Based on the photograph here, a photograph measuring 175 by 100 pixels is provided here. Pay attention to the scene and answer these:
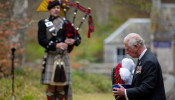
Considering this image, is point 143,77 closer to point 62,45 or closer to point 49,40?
point 62,45

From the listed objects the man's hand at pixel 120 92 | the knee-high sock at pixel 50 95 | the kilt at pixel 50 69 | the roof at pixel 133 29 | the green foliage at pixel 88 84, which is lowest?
the green foliage at pixel 88 84

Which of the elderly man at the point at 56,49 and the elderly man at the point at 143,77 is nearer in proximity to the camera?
the elderly man at the point at 143,77

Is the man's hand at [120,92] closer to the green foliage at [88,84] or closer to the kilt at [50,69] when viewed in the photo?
the kilt at [50,69]

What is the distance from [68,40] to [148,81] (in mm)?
1550

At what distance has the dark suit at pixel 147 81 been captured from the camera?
12.6 feet

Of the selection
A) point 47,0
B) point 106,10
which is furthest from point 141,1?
point 106,10

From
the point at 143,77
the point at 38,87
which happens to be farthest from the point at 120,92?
the point at 38,87

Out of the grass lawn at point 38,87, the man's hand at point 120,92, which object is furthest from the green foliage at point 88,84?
the man's hand at point 120,92

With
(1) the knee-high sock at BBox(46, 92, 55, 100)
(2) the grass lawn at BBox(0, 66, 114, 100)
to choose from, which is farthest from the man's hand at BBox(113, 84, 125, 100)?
(2) the grass lawn at BBox(0, 66, 114, 100)

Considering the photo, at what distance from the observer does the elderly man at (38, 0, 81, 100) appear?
15.7ft

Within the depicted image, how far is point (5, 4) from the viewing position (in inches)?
349

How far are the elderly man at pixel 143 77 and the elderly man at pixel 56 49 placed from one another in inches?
42.4

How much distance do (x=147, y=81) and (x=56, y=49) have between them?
1.70 meters

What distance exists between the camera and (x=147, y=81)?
383 cm
